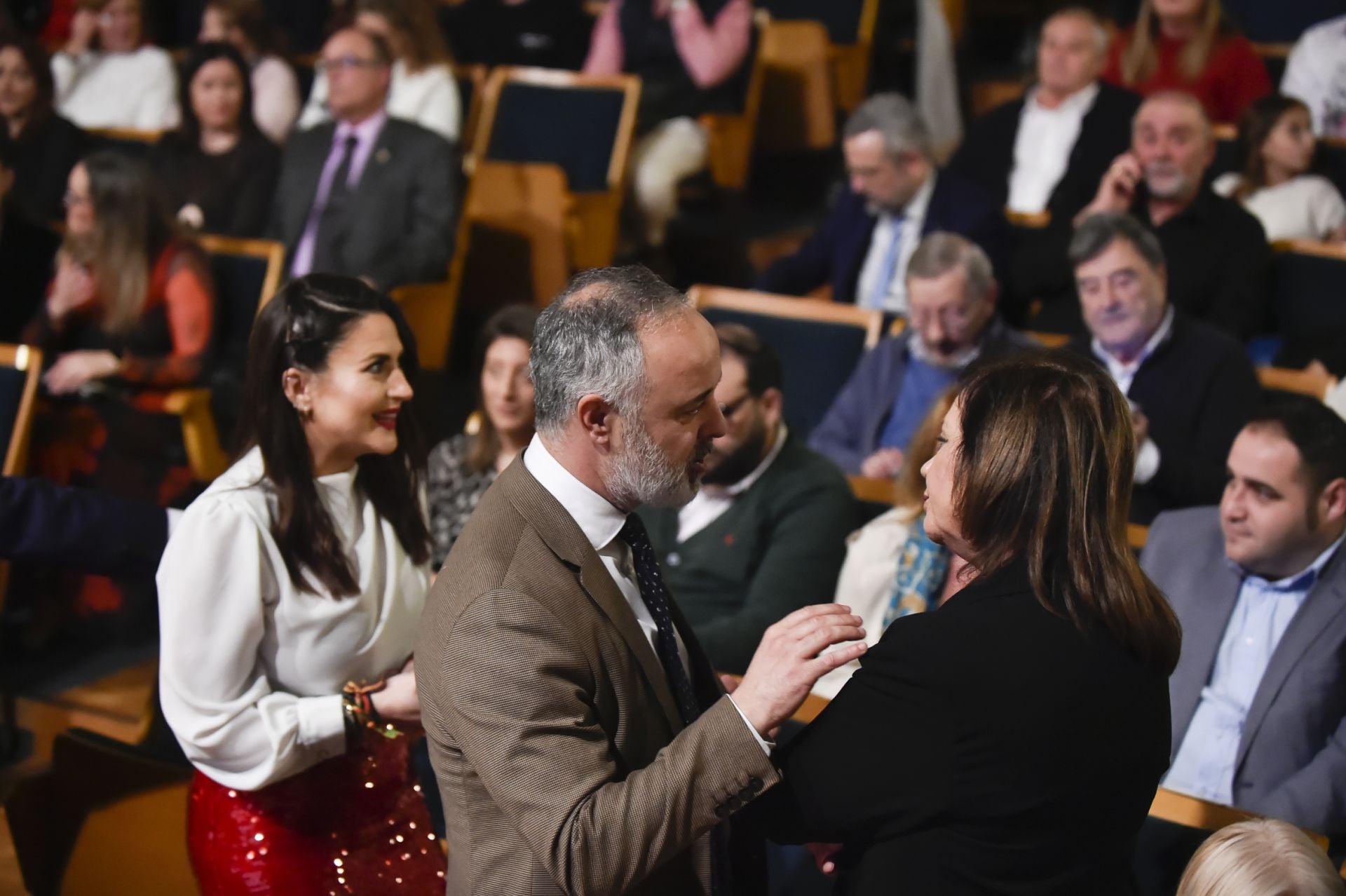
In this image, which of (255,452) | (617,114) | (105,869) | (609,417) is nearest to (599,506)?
(609,417)

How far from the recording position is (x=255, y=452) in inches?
70.5

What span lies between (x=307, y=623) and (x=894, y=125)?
8.88ft

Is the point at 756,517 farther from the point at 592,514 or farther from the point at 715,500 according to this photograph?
the point at 592,514

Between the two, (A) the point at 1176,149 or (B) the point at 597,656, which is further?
(A) the point at 1176,149

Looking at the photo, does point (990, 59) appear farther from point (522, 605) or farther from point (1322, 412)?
point (522, 605)

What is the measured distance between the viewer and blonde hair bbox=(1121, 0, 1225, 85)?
182 inches

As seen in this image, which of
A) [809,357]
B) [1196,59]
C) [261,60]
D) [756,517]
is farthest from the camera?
[261,60]

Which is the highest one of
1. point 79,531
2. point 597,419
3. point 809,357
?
point 597,419

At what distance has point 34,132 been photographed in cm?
475

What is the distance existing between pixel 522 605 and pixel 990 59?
556 centimetres

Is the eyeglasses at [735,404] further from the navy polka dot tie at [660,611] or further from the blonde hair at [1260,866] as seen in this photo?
the blonde hair at [1260,866]

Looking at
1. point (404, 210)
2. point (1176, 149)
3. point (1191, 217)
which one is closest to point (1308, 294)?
→ point (1191, 217)

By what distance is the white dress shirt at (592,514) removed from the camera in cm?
142

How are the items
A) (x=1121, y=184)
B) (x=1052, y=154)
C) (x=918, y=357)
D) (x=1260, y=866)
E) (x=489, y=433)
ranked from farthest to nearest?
(x=1052, y=154)
(x=1121, y=184)
(x=918, y=357)
(x=489, y=433)
(x=1260, y=866)
